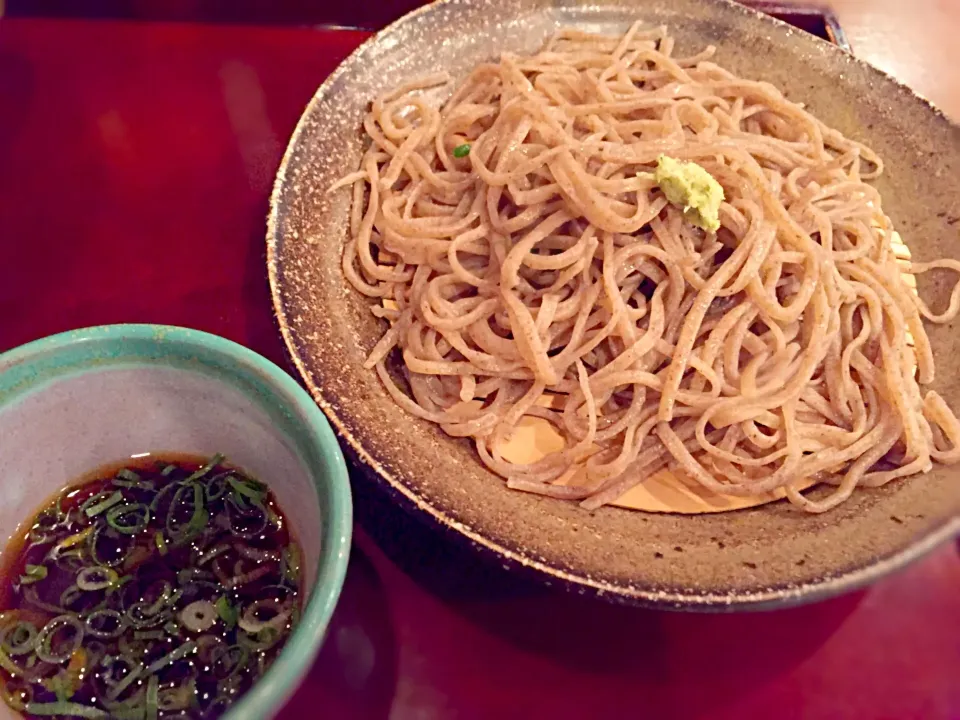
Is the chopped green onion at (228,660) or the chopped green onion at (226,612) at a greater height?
the chopped green onion at (226,612)

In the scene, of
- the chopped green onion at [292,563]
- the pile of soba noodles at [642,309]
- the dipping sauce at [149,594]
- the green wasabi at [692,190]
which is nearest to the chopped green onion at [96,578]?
the dipping sauce at [149,594]

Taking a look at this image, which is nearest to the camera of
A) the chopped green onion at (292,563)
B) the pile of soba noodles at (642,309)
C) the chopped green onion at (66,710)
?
the chopped green onion at (66,710)

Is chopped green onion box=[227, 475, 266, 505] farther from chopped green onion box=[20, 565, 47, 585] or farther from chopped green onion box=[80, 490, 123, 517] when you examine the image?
chopped green onion box=[20, 565, 47, 585]

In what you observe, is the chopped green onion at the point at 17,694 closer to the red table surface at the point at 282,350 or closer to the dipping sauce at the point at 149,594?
the dipping sauce at the point at 149,594

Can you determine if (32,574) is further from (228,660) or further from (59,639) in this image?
(228,660)

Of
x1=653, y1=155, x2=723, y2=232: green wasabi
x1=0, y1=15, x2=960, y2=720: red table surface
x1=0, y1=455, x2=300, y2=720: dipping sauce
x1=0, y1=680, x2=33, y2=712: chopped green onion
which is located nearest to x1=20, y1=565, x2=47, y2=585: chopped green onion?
x1=0, y1=455, x2=300, y2=720: dipping sauce

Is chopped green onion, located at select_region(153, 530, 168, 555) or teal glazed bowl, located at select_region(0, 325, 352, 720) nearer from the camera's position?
teal glazed bowl, located at select_region(0, 325, 352, 720)
